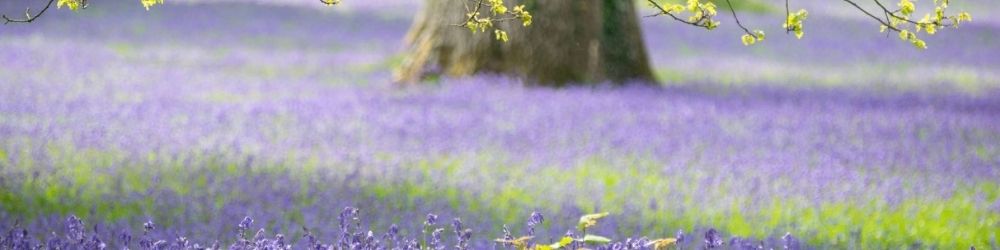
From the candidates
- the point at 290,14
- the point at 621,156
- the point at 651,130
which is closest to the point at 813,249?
the point at 621,156

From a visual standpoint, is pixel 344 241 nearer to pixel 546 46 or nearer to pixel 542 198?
pixel 542 198

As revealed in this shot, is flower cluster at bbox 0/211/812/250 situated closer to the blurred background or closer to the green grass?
the blurred background

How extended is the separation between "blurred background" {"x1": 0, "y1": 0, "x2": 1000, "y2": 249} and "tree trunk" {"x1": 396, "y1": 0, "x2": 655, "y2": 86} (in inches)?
11.8

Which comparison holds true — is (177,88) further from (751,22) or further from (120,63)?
(751,22)

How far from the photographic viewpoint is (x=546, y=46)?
45.7 feet

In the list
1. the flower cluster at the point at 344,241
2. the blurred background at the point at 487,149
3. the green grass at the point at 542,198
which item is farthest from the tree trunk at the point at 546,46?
the flower cluster at the point at 344,241

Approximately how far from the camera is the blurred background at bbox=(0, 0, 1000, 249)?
6.86 m

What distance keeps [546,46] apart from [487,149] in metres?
4.75

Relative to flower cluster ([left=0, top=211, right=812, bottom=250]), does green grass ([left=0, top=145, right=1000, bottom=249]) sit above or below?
below

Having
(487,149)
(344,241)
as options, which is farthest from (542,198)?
(344,241)

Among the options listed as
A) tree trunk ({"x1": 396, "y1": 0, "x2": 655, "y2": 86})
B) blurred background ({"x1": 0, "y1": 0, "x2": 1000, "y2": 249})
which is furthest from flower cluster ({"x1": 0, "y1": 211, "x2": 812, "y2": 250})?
tree trunk ({"x1": 396, "y1": 0, "x2": 655, "y2": 86})

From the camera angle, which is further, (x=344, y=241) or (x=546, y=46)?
(x=546, y=46)

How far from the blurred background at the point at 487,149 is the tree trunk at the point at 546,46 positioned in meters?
0.30

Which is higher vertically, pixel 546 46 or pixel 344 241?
pixel 344 241
